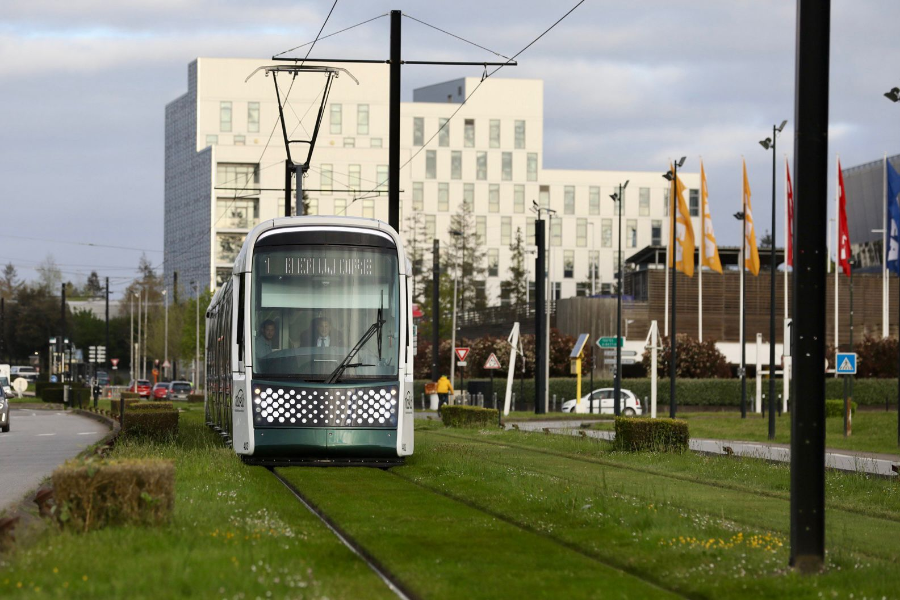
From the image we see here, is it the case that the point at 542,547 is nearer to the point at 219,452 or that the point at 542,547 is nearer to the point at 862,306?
the point at 219,452

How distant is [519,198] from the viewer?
401ft

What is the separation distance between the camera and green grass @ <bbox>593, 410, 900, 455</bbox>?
3388cm

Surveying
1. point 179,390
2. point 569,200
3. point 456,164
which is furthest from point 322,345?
point 569,200

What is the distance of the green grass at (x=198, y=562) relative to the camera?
27.1 feet

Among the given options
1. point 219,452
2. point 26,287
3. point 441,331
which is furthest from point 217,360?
point 26,287

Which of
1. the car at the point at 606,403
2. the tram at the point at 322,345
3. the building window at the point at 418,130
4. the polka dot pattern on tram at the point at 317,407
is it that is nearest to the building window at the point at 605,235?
the building window at the point at 418,130

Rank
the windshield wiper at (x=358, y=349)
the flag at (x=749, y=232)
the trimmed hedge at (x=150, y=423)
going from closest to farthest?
1. the windshield wiper at (x=358, y=349)
2. the trimmed hedge at (x=150, y=423)
3. the flag at (x=749, y=232)

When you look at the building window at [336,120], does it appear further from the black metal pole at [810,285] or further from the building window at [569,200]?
the black metal pole at [810,285]

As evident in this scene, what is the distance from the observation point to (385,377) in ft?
63.1

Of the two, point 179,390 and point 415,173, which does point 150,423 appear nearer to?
point 179,390

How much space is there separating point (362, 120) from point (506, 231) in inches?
634

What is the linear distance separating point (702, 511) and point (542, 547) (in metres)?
4.01

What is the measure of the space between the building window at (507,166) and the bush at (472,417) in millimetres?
82429

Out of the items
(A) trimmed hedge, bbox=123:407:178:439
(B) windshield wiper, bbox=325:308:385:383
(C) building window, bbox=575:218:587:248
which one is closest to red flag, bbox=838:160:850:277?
(A) trimmed hedge, bbox=123:407:178:439
